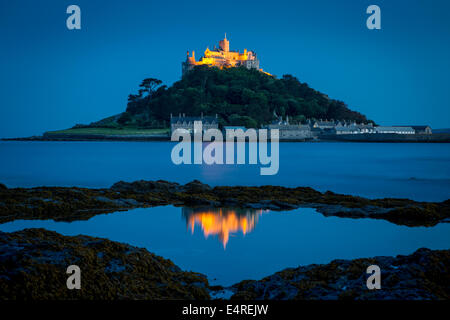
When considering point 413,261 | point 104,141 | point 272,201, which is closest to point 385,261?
point 413,261

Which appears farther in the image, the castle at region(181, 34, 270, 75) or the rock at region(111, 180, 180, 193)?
the castle at region(181, 34, 270, 75)

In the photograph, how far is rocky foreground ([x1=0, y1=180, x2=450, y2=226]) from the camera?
38.4 ft

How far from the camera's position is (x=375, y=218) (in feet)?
38.6

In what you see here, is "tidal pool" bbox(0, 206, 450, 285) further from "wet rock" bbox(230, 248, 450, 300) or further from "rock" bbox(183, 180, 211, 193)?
"rock" bbox(183, 180, 211, 193)

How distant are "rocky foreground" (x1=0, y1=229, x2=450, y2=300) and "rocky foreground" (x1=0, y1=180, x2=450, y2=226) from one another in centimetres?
537

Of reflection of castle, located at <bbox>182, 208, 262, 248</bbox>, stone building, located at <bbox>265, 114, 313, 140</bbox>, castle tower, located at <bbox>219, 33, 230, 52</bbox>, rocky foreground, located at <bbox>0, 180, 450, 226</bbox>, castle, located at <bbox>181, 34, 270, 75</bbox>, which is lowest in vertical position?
reflection of castle, located at <bbox>182, 208, 262, 248</bbox>

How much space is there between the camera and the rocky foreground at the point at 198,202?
11.7 m

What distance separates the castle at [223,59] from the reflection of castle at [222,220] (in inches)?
4624

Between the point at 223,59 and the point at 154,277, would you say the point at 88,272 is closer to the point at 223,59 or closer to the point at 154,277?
the point at 154,277

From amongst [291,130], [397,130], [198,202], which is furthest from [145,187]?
[397,130]

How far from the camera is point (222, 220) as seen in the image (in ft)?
36.9

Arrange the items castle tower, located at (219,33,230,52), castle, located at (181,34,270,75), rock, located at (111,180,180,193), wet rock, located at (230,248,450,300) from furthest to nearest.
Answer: castle tower, located at (219,33,230,52), castle, located at (181,34,270,75), rock, located at (111,180,180,193), wet rock, located at (230,248,450,300)

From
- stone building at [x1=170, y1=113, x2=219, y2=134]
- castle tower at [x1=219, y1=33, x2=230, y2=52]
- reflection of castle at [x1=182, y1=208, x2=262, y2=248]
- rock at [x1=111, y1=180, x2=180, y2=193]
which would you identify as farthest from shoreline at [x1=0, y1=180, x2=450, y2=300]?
castle tower at [x1=219, y1=33, x2=230, y2=52]
